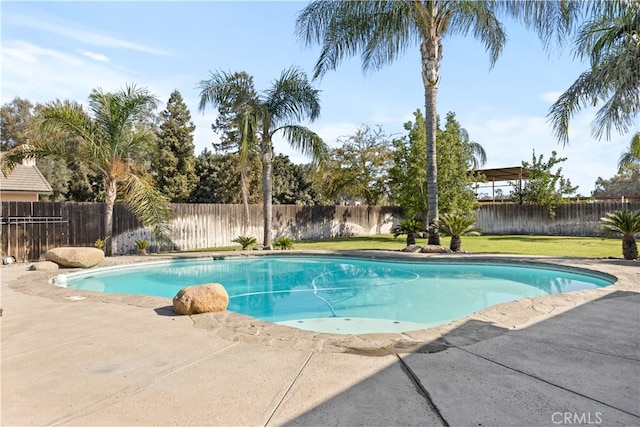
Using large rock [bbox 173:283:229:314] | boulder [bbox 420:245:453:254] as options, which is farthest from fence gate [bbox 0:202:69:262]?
boulder [bbox 420:245:453:254]

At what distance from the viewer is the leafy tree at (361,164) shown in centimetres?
2195

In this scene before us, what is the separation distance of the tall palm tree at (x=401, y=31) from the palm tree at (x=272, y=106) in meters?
1.27

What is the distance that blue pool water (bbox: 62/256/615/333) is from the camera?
19.7 feet

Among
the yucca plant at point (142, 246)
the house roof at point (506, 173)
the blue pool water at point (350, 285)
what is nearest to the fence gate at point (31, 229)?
the yucca plant at point (142, 246)

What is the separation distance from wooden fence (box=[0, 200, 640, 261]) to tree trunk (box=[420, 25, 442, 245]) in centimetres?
830

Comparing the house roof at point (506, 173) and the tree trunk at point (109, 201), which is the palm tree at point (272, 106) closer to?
the tree trunk at point (109, 201)

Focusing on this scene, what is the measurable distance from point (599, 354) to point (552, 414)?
1.34m

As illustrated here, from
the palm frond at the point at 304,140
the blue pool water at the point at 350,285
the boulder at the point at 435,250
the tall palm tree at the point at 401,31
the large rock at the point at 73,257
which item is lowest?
the blue pool water at the point at 350,285

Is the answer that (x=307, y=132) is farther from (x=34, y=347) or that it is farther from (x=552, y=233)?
(x=552, y=233)

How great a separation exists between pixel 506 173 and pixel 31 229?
23.7 m

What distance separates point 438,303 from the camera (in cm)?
673

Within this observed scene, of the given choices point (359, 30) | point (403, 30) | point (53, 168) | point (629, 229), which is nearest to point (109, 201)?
point (359, 30)

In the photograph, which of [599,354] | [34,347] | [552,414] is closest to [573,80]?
[599,354]

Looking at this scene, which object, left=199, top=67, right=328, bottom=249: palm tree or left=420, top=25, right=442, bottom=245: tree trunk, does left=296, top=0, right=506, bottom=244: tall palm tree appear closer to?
left=420, top=25, right=442, bottom=245: tree trunk
